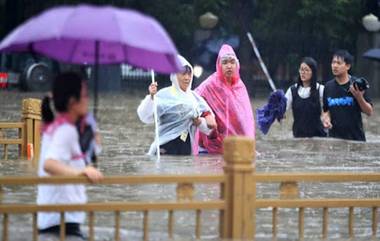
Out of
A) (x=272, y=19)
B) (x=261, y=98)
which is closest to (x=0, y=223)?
(x=261, y=98)

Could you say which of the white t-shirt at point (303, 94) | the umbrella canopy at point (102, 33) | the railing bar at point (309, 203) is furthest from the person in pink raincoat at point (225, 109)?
the umbrella canopy at point (102, 33)

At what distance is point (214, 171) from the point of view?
14008 mm

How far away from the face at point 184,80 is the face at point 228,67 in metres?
0.52

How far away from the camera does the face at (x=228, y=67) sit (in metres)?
15.6

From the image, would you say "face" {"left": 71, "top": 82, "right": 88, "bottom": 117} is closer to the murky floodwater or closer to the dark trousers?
the murky floodwater

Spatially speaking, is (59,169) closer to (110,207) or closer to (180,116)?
(110,207)

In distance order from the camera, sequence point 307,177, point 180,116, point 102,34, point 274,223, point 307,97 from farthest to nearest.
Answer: point 307,97, point 180,116, point 274,223, point 307,177, point 102,34

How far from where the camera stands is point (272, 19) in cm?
4503

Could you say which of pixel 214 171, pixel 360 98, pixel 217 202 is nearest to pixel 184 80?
pixel 214 171

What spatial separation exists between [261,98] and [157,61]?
3270 cm

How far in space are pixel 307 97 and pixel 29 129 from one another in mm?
4360

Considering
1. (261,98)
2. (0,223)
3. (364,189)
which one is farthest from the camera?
(261,98)

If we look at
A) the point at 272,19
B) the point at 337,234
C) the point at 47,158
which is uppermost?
the point at 272,19

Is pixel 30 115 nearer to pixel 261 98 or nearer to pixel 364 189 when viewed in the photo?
pixel 364 189
